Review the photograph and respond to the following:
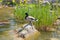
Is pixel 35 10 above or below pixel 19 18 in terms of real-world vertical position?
above

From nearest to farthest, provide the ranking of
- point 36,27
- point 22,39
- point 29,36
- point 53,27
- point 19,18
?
1. point 22,39
2. point 29,36
3. point 36,27
4. point 53,27
5. point 19,18

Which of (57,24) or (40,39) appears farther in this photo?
(57,24)

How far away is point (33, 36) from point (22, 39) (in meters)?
1.05

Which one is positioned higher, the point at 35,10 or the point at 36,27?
the point at 35,10

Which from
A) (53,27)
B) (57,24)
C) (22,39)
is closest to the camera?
(22,39)

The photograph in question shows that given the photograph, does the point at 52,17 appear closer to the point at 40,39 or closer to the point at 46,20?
the point at 46,20

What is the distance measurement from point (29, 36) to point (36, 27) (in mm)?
1829

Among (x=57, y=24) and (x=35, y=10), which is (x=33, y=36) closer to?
(x=35, y=10)

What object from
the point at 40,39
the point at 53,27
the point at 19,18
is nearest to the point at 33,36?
the point at 40,39

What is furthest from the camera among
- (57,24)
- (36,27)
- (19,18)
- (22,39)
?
(19,18)

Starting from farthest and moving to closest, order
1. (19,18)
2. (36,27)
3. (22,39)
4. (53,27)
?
(19,18) < (53,27) < (36,27) < (22,39)

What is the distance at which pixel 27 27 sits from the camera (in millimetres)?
9180

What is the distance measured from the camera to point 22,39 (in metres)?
7.99

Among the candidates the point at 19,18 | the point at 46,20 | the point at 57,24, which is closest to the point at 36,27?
the point at 46,20
